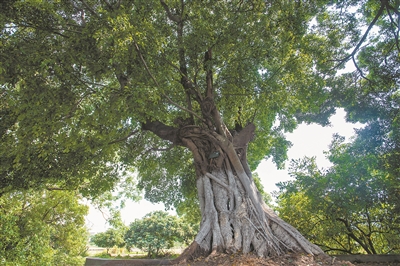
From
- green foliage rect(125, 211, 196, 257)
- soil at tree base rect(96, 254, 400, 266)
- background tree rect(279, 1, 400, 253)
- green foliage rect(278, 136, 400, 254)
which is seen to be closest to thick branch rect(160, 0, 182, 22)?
background tree rect(279, 1, 400, 253)

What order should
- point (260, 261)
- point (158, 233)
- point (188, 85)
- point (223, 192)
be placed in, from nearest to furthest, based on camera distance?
point (260, 261) < point (223, 192) < point (188, 85) < point (158, 233)

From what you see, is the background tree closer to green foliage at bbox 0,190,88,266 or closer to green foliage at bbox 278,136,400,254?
green foliage at bbox 278,136,400,254

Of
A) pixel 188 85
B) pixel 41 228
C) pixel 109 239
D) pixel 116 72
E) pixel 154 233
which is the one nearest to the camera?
pixel 116 72

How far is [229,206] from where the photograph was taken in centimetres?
523

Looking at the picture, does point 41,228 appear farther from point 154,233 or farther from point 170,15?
point 154,233

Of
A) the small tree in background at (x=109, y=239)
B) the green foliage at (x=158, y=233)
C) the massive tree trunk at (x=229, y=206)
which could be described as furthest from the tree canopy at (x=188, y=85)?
the small tree in background at (x=109, y=239)

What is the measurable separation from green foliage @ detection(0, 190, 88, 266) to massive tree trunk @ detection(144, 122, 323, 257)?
636 cm

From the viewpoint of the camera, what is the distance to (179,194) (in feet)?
31.7

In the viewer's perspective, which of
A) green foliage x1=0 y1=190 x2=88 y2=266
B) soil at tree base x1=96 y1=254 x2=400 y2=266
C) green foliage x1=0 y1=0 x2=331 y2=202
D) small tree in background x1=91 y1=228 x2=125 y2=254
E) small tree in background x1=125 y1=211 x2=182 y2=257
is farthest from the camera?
small tree in background x1=91 y1=228 x2=125 y2=254

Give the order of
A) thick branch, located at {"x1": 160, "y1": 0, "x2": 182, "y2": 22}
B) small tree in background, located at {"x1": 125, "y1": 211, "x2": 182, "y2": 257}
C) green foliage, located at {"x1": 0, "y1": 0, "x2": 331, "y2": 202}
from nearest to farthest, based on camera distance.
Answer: green foliage, located at {"x1": 0, "y1": 0, "x2": 331, "y2": 202}, thick branch, located at {"x1": 160, "y1": 0, "x2": 182, "y2": 22}, small tree in background, located at {"x1": 125, "y1": 211, "x2": 182, "y2": 257}

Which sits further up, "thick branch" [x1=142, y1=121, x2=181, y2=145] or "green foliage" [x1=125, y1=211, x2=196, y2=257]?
"thick branch" [x1=142, y1=121, x2=181, y2=145]

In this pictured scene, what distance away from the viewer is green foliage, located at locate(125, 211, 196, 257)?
69.7ft

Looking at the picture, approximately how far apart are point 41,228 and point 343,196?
34.1 ft

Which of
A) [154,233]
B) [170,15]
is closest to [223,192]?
[170,15]
